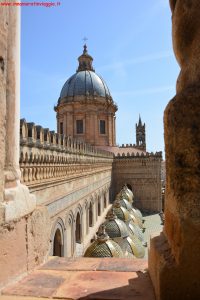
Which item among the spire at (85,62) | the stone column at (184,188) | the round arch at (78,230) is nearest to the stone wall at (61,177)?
the round arch at (78,230)

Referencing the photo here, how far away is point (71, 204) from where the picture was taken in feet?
38.7

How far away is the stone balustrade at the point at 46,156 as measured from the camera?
297 inches

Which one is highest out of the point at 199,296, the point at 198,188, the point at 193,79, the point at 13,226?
the point at 193,79

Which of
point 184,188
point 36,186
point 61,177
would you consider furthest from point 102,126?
point 184,188

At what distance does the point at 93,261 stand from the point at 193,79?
1.69 m

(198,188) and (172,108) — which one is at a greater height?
(172,108)

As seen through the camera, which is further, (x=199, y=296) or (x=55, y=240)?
(x=55, y=240)

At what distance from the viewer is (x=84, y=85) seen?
97.5ft

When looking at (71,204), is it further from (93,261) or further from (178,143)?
(178,143)

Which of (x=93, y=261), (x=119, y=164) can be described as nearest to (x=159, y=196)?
(x=119, y=164)

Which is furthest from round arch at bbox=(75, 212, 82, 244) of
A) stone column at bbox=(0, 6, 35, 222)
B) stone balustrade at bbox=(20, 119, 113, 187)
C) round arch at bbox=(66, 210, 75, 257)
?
stone column at bbox=(0, 6, 35, 222)

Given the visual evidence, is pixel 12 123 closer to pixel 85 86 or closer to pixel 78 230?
pixel 78 230

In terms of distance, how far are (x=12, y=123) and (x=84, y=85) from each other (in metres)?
28.4

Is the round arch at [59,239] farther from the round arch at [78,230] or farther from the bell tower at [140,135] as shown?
the bell tower at [140,135]
